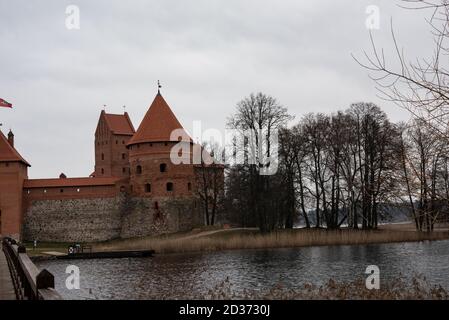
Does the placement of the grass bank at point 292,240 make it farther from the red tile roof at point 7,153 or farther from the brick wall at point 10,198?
the red tile roof at point 7,153

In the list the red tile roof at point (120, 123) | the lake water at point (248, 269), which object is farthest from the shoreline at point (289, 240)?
the red tile roof at point (120, 123)

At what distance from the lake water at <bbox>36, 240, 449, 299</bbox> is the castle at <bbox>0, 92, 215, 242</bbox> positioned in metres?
13.5

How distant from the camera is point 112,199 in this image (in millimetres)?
39438

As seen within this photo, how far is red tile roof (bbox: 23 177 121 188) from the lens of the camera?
129 feet

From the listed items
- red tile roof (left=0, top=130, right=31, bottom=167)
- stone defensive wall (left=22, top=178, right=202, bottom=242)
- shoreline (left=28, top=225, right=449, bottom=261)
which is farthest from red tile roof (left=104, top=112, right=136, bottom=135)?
shoreline (left=28, top=225, right=449, bottom=261)

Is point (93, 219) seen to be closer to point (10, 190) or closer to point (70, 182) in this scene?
point (70, 182)

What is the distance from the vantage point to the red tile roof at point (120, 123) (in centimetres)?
5366

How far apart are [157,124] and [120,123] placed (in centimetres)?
1597

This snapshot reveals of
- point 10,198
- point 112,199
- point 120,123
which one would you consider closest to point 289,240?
point 112,199

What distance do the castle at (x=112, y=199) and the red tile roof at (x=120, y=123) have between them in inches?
568

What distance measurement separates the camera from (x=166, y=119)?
40.1 meters
